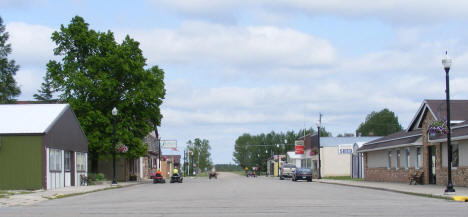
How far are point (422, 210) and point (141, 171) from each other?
181 ft

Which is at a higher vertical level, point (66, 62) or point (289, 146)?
point (66, 62)

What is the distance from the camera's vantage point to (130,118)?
161ft

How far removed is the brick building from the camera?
3250 cm

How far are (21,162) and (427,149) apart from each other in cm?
2370

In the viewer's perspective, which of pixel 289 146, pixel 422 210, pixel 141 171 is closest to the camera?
pixel 422 210

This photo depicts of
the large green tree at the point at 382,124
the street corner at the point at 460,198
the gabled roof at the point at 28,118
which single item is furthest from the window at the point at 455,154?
the large green tree at the point at 382,124

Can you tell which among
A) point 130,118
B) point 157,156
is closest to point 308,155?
point 157,156

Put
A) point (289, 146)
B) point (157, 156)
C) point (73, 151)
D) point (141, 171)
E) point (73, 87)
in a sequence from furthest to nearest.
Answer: point (289, 146) < point (157, 156) < point (141, 171) < point (73, 87) < point (73, 151)

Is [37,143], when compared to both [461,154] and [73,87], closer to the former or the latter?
[73,87]

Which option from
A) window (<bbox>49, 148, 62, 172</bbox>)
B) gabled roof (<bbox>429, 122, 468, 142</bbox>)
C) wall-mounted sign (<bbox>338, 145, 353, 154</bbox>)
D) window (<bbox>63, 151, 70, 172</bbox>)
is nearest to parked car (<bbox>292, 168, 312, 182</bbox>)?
wall-mounted sign (<bbox>338, 145, 353, 154</bbox>)

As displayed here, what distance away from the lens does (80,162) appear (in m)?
42.4

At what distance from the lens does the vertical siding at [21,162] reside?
32781 mm

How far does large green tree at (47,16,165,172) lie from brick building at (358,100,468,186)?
18888 millimetres

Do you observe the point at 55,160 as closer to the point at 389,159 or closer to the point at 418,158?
the point at 418,158
